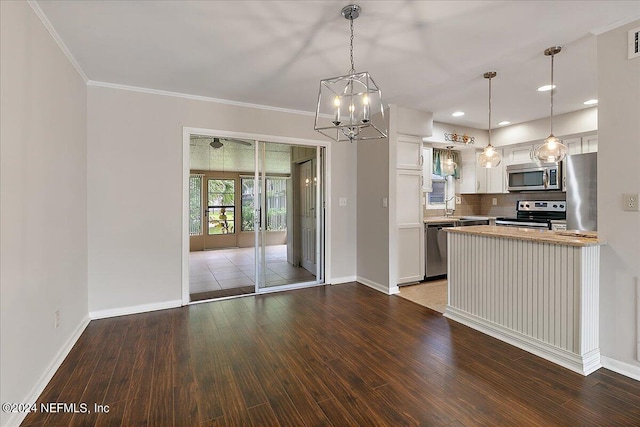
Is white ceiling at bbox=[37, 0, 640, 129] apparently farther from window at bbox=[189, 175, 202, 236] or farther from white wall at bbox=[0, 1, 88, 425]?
window at bbox=[189, 175, 202, 236]

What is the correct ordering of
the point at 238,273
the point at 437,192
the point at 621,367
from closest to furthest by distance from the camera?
1. the point at 621,367
2. the point at 238,273
3. the point at 437,192

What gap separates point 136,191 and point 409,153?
141 inches

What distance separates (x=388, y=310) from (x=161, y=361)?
234cm

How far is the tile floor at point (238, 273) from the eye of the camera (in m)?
4.73

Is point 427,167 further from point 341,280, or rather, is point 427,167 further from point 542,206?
point 341,280

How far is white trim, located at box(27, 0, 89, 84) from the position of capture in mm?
2064

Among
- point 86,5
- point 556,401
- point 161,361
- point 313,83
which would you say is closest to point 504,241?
point 556,401

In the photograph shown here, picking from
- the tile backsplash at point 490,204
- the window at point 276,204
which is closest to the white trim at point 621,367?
the tile backsplash at point 490,204

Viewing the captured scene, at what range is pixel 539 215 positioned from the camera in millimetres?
5109

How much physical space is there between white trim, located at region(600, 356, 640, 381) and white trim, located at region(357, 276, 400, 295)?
220 centimetres

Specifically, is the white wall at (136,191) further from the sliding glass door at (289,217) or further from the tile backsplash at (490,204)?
the tile backsplash at (490,204)

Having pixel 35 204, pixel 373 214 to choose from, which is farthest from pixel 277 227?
pixel 35 204

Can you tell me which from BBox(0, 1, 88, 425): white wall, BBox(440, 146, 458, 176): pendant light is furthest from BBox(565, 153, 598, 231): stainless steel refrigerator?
BBox(0, 1, 88, 425): white wall

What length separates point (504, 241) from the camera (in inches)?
111
